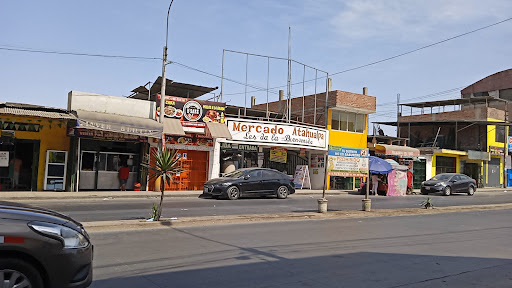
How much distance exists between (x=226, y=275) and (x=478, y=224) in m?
10.2

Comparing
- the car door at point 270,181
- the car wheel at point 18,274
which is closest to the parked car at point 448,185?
the car door at point 270,181

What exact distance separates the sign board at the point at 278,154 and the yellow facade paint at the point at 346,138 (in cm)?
451

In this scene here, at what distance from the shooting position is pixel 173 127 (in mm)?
23656

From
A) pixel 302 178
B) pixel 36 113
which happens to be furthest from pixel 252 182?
pixel 36 113

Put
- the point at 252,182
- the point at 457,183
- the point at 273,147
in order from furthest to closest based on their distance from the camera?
the point at 457,183, the point at 273,147, the point at 252,182

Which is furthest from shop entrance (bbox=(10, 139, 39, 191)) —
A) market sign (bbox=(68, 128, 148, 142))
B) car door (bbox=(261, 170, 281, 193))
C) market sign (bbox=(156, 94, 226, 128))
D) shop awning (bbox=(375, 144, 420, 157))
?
shop awning (bbox=(375, 144, 420, 157))

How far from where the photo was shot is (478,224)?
1369 centimetres

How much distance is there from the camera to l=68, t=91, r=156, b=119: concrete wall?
21859mm

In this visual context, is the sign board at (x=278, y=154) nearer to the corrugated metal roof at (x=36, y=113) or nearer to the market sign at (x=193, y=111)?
the market sign at (x=193, y=111)

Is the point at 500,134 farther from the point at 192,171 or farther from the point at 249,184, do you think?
the point at 249,184

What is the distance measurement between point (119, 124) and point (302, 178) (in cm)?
1336

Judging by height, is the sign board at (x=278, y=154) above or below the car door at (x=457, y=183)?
above

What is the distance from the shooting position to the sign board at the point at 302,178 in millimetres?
29503

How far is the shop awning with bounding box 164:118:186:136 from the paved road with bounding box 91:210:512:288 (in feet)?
39.8
